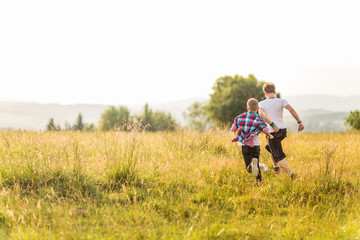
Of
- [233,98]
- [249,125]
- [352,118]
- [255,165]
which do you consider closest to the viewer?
[255,165]

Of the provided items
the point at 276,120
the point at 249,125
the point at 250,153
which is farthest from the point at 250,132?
the point at 276,120

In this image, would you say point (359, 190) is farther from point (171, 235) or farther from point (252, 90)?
point (252, 90)

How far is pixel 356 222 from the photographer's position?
13.2 feet

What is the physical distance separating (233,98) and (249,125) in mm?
44593

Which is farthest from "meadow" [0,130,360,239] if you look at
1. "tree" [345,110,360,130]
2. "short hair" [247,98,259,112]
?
"tree" [345,110,360,130]

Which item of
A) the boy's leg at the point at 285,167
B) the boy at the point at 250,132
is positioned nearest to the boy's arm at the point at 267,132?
the boy at the point at 250,132

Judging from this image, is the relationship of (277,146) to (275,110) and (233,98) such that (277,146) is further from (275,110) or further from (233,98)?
(233,98)

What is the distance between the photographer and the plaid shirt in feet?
18.3

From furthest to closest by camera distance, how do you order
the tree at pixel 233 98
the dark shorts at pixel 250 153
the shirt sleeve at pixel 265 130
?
the tree at pixel 233 98
the dark shorts at pixel 250 153
the shirt sleeve at pixel 265 130

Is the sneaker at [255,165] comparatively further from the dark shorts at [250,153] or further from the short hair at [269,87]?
the short hair at [269,87]

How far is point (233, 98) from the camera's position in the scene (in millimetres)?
49312

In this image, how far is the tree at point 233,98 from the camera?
48969 millimetres

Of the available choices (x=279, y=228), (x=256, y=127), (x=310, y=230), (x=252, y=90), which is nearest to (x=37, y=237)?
(x=279, y=228)

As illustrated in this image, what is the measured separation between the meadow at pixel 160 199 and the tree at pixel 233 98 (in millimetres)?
41951
